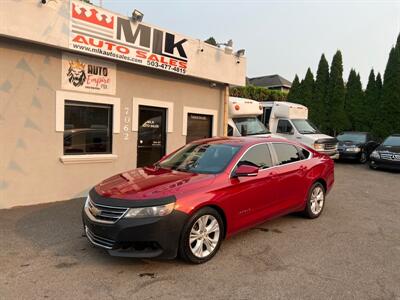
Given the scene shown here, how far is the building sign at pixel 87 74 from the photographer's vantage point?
25.2ft

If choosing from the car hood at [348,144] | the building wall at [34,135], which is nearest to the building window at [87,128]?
the building wall at [34,135]

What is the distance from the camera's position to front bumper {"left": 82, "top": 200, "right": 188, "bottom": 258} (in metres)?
4.01

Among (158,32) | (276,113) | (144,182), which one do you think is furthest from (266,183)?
(276,113)

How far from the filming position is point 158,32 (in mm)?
8875

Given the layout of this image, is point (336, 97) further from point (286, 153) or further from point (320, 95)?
point (286, 153)

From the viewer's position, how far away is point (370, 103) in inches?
854

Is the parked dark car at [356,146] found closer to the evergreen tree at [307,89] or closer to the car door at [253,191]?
the evergreen tree at [307,89]

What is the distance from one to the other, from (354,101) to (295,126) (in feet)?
29.9

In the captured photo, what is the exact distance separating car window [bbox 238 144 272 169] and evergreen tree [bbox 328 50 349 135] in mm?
18306

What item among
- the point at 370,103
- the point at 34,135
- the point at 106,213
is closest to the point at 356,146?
the point at 370,103

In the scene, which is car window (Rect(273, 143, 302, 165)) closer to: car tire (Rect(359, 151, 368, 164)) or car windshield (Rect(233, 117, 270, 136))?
car windshield (Rect(233, 117, 270, 136))

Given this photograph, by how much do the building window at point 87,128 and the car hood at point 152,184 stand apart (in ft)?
10.7

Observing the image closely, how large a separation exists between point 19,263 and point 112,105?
15.7ft

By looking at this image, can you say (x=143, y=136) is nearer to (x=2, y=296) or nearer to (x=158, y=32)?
(x=158, y=32)
